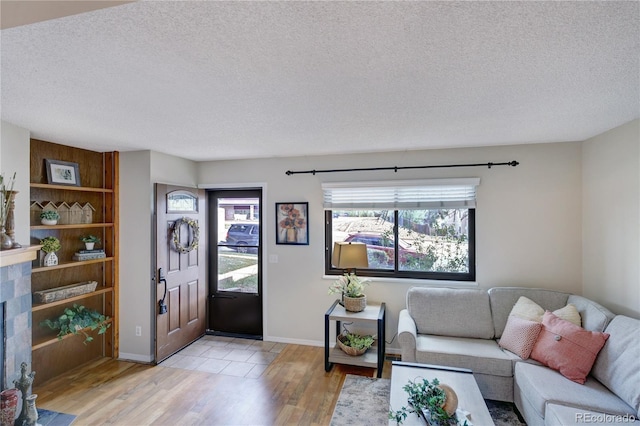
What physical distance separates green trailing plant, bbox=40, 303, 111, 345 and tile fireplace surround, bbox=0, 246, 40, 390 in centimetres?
49

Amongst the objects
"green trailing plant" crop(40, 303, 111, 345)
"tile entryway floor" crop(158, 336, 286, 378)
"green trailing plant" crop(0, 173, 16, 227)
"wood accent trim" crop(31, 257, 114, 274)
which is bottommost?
"tile entryway floor" crop(158, 336, 286, 378)

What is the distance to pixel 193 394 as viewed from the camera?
2.83 metres

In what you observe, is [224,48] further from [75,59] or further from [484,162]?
[484,162]

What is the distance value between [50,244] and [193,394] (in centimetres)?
199

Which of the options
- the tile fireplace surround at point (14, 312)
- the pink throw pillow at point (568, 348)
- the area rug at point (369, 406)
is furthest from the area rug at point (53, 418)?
the pink throw pillow at point (568, 348)

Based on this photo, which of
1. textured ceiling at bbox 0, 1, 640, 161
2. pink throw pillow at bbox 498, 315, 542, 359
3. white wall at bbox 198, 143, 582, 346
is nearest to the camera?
textured ceiling at bbox 0, 1, 640, 161

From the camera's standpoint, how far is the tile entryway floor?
331 centimetres

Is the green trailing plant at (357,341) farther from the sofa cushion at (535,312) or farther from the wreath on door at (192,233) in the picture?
the wreath on door at (192,233)

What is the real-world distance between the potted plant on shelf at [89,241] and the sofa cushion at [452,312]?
356cm

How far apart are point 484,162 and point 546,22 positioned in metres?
2.42

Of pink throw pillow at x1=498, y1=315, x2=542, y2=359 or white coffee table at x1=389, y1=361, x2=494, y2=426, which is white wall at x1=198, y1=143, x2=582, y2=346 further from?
white coffee table at x1=389, y1=361, x2=494, y2=426

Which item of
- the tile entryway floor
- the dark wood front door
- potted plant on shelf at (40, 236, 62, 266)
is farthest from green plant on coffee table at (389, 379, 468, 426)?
potted plant on shelf at (40, 236, 62, 266)
